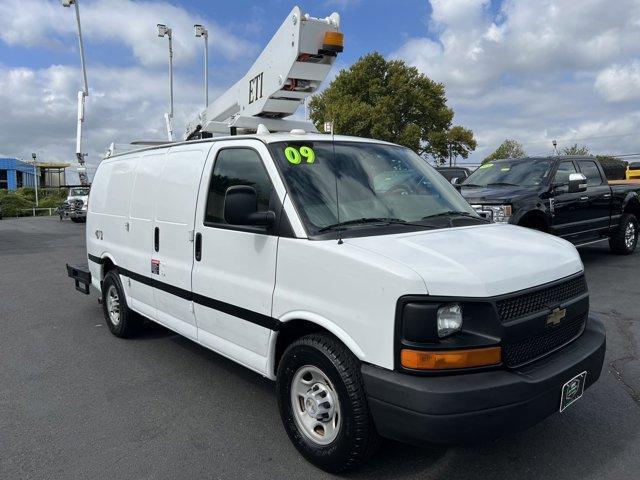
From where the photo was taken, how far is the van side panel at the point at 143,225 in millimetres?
4863

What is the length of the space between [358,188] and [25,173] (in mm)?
81501

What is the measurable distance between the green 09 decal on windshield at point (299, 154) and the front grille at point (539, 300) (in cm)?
161

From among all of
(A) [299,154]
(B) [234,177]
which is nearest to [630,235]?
(A) [299,154]

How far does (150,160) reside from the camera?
506 centimetres

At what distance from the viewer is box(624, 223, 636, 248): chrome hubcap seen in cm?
1082

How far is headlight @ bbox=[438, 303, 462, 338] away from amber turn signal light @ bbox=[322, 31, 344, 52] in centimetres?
470

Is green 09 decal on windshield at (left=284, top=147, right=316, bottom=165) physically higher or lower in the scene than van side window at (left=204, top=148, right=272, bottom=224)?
higher

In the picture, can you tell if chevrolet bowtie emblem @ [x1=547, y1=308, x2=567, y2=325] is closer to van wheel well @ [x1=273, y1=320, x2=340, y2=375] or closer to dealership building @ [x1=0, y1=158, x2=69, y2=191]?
van wheel well @ [x1=273, y1=320, x2=340, y2=375]

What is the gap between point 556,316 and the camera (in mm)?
3055

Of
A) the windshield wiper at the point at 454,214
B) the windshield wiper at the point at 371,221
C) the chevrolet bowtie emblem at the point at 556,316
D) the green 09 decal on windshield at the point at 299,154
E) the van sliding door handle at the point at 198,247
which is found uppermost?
the green 09 decal on windshield at the point at 299,154

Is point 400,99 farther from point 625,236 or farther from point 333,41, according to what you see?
point 333,41

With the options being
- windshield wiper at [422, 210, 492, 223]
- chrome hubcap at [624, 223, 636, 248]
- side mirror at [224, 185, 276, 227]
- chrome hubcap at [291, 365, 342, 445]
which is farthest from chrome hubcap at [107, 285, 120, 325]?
chrome hubcap at [624, 223, 636, 248]

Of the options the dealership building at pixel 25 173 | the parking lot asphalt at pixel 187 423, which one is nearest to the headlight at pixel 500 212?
the parking lot asphalt at pixel 187 423

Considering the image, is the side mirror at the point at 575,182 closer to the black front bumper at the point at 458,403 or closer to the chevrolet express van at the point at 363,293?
the chevrolet express van at the point at 363,293
